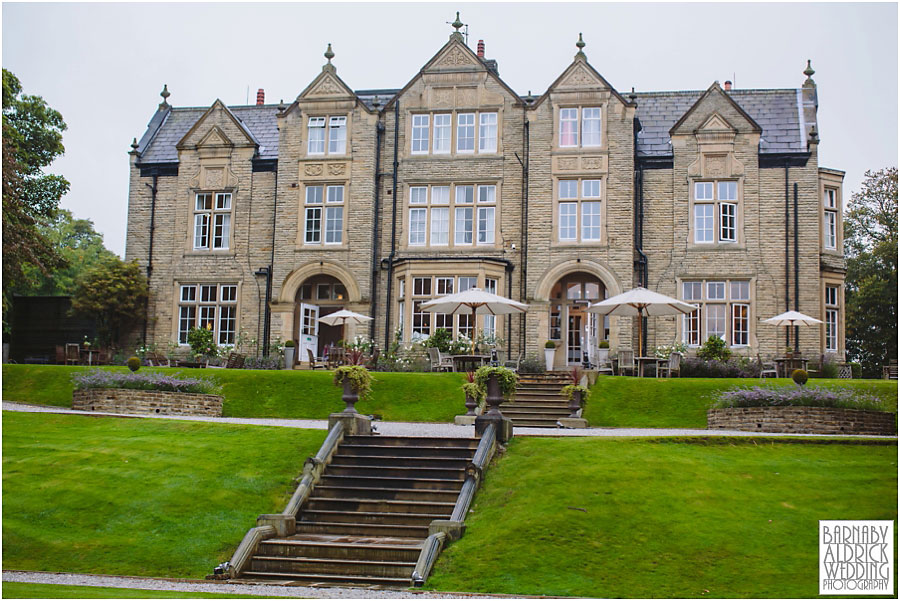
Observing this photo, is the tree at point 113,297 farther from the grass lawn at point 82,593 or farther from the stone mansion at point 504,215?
the grass lawn at point 82,593

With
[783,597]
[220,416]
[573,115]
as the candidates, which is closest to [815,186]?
[573,115]

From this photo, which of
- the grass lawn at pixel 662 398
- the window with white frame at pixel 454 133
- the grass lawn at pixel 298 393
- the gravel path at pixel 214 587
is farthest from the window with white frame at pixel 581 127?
the gravel path at pixel 214 587

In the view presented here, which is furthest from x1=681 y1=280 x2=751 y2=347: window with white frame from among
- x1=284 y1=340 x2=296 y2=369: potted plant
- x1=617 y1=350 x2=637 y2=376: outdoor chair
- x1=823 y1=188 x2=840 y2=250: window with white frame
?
x1=284 y1=340 x2=296 y2=369: potted plant

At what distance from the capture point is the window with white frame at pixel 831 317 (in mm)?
31172

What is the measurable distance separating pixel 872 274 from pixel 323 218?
24.0 metres

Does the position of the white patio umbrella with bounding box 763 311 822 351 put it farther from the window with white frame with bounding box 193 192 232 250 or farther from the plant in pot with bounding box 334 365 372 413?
the window with white frame with bounding box 193 192 232 250

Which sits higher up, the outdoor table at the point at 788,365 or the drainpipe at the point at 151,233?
the drainpipe at the point at 151,233

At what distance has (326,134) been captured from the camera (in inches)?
1310

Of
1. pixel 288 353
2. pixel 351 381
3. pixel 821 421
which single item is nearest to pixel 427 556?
pixel 351 381

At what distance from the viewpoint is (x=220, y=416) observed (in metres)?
23.5

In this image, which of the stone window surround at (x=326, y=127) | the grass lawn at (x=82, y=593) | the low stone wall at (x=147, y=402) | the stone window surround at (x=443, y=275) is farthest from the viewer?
the stone window surround at (x=326, y=127)

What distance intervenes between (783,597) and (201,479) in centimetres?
922

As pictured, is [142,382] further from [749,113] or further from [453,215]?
[749,113]

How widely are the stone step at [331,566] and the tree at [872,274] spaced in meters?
30.9
